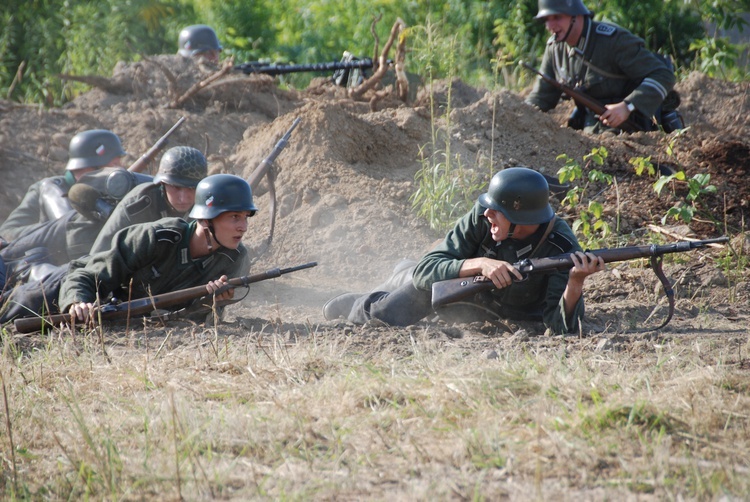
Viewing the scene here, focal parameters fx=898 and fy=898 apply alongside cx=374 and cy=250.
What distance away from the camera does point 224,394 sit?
166 inches

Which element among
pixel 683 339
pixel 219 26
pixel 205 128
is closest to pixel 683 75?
pixel 205 128

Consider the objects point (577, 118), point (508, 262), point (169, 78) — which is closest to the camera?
point (508, 262)

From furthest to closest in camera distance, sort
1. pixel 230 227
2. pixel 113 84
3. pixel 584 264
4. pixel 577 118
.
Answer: pixel 113 84
pixel 577 118
pixel 230 227
pixel 584 264

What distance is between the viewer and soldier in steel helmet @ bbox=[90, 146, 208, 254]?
644cm

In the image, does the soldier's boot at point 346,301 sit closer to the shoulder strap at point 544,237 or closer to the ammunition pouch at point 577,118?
the shoulder strap at point 544,237

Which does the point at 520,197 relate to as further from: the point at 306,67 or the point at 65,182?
the point at 306,67

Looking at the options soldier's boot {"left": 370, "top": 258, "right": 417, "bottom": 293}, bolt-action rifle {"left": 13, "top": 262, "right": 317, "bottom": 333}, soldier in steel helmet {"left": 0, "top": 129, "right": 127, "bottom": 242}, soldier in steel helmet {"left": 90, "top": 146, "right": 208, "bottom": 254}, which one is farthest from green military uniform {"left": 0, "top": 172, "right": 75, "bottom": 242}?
soldier's boot {"left": 370, "top": 258, "right": 417, "bottom": 293}

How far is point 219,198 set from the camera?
5.61 meters

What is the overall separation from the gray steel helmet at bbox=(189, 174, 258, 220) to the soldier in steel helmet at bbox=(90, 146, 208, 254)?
3.10 feet

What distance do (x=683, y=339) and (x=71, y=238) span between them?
15.5 ft

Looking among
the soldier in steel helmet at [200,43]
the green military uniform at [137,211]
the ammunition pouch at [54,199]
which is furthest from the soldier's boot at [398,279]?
the soldier in steel helmet at [200,43]

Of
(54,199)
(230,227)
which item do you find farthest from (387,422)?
(54,199)

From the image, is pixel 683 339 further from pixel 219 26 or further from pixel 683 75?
pixel 219 26

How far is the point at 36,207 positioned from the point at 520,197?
489 centimetres
